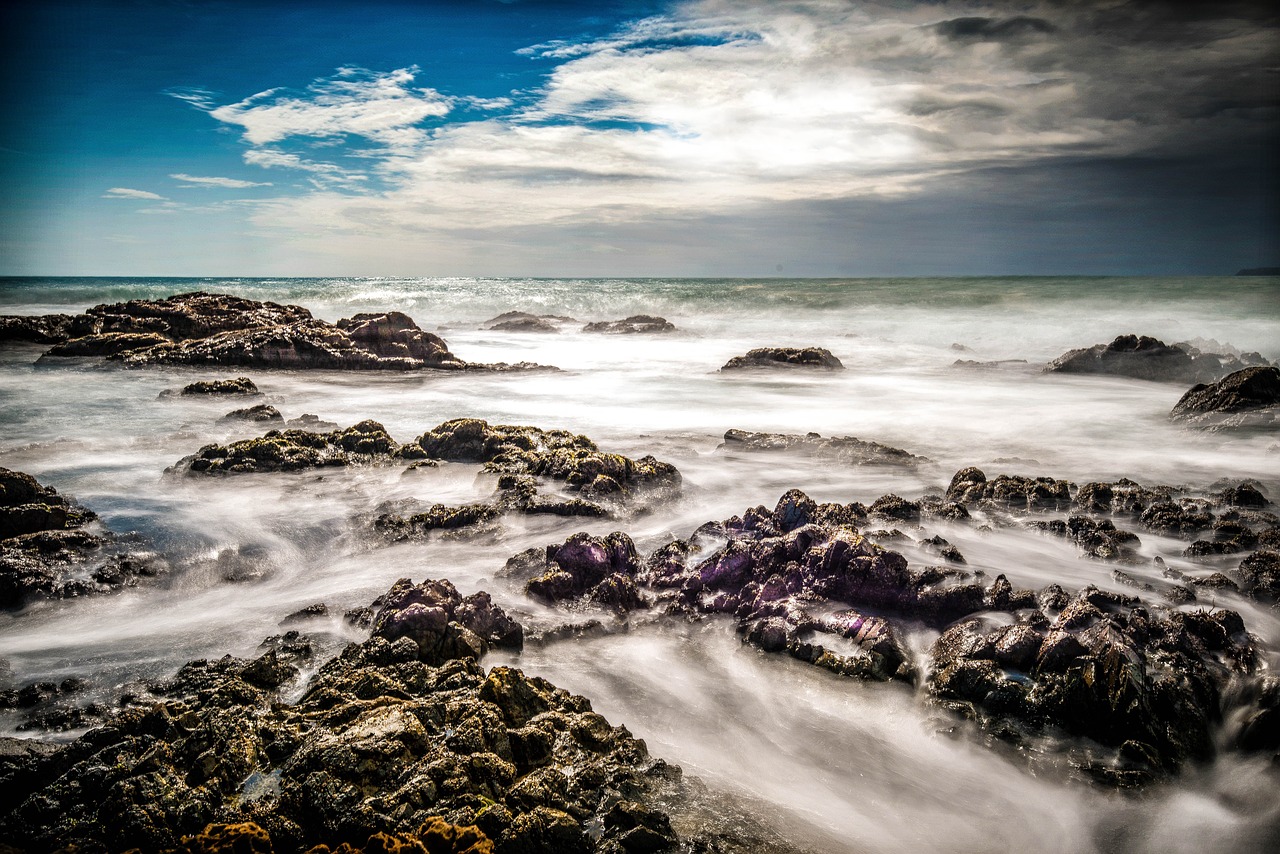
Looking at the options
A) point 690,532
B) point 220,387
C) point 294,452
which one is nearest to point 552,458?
point 690,532

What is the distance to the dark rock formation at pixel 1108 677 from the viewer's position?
4031 millimetres

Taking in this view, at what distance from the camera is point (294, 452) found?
A: 9.26 metres

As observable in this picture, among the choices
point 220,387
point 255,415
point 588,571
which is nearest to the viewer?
point 588,571

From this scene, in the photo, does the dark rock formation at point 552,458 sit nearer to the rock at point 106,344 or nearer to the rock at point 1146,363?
the rock at point 106,344

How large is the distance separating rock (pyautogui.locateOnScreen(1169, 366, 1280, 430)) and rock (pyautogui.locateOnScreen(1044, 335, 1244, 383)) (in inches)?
223

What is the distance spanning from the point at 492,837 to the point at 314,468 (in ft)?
23.7

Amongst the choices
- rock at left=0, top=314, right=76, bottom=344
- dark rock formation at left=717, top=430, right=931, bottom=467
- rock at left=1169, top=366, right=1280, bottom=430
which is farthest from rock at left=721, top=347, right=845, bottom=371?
rock at left=0, top=314, right=76, bottom=344

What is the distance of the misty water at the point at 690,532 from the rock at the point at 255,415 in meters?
0.33

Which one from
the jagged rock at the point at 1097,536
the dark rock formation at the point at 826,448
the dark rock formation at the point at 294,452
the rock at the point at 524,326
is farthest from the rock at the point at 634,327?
the jagged rock at the point at 1097,536

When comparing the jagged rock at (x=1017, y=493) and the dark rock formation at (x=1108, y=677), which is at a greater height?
the jagged rock at (x=1017, y=493)

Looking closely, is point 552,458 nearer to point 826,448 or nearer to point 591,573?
point 591,573

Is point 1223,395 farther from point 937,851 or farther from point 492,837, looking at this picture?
point 492,837

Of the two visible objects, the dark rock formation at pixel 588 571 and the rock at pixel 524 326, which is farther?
the rock at pixel 524 326

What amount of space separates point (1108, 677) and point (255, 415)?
39.9 feet
